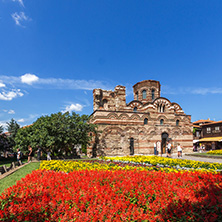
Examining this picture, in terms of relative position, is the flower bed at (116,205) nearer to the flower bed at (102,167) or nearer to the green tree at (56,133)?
the flower bed at (102,167)

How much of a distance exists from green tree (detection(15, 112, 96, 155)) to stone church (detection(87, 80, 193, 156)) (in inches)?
97.8

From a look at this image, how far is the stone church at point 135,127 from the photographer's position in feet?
68.5

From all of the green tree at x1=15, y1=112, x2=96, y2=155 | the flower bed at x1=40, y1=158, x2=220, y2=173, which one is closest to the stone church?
the green tree at x1=15, y1=112, x2=96, y2=155

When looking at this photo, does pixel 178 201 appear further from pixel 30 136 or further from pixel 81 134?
pixel 30 136

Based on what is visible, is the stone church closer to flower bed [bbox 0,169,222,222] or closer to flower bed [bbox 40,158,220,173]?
flower bed [bbox 40,158,220,173]

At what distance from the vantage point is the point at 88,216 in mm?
2922

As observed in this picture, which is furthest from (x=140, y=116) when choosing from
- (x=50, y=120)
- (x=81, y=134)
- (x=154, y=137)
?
(x=50, y=120)

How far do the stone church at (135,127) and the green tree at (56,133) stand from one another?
97.8 inches

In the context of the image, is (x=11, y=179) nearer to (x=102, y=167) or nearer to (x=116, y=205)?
(x=102, y=167)

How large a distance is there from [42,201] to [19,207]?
0.43m

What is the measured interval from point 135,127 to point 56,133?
1078 cm

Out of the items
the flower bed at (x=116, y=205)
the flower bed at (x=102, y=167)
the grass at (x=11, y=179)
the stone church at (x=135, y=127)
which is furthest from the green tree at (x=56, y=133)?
the flower bed at (x=116, y=205)

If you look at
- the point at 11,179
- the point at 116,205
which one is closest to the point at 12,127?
the point at 11,179

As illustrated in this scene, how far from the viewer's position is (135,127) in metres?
22.5
